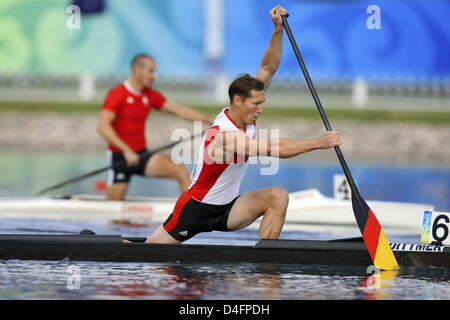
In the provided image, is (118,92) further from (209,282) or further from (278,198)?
(209,282)

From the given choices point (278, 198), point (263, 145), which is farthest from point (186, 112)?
point (263, 145)

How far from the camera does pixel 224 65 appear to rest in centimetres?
3541

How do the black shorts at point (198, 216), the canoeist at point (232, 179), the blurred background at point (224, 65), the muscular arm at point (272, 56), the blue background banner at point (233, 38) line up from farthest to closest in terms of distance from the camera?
the blue background banner at point (233, 38) < the blurred background at point (224, 65) < the muscular arm at point (272, 56) < the black shorts at point (198, 216) < the canoeist at point (232, 179)

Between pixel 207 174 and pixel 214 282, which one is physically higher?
pixel 207 174

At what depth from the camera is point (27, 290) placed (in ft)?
31.7

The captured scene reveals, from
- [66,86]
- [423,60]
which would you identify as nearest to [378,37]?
[423,60]

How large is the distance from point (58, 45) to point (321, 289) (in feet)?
88.6

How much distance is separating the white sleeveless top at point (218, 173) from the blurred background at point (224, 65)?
18.2 meters

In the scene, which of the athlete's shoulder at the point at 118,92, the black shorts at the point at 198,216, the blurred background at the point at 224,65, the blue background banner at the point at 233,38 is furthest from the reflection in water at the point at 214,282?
the blue background banner at the point at 233,38

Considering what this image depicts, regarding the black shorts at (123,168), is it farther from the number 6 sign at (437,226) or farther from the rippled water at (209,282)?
the number 6 sign at (437,226)

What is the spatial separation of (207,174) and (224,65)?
24844mm

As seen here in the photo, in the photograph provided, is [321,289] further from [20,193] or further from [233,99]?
[20,193]

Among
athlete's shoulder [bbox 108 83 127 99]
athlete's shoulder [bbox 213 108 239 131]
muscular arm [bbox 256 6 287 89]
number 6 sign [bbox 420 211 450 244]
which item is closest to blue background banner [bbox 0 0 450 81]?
athlete's shoulder [bbox 108 83 127 99]

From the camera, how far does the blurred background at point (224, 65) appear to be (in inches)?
1171
